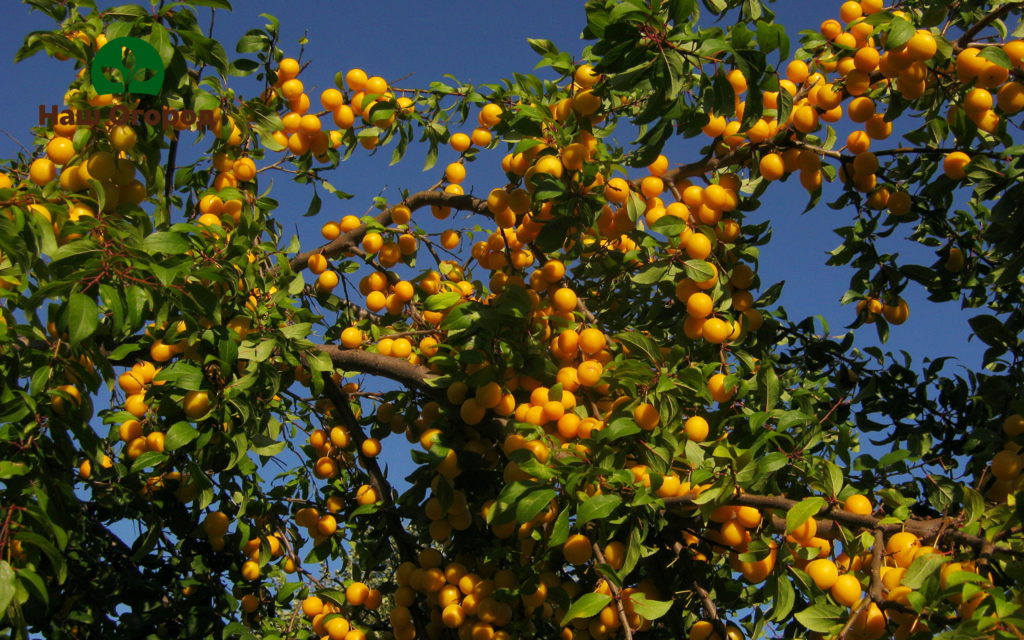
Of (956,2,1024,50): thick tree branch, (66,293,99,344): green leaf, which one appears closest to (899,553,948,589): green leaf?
(956,2,1024,50): thick tree branch

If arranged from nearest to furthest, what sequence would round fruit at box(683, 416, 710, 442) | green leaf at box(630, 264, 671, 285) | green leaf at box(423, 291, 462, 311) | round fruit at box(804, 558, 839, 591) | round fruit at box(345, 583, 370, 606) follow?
1. round fruit at box(804, 558, 839, 591)
2. round fruit at box(683, 416, 710, 442)
3. green leaf at box(630, 264, 671, 285)
4. green leaf at box(423, 291, 462, 311)
5. round fruit at box(345, 583, 370, 606)

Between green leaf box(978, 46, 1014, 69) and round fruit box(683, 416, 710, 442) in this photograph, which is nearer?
green leaf box(978, 46, 1014, 69)

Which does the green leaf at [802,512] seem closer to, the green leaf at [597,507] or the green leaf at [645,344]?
the green leaf at [597,507]

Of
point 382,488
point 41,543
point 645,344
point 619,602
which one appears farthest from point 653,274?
point 41,543

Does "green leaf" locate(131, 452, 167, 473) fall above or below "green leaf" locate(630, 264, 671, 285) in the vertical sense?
below

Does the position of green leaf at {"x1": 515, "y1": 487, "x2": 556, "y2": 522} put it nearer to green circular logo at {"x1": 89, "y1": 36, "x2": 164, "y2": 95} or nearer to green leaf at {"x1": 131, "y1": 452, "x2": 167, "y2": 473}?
green leaf at {"x1": 131, "y1": 452, "x2": 167, "y2": 473}

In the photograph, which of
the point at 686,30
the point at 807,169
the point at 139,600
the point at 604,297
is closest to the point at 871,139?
the point at 807,169

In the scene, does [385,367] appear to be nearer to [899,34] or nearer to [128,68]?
[128,68]

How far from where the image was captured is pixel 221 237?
10.7 ft

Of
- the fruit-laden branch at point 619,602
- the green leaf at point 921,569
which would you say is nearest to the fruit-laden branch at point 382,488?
the fruit-laden branch at point 619,602

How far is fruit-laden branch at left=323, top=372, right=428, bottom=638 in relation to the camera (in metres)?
3.48

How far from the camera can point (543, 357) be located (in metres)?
3.14

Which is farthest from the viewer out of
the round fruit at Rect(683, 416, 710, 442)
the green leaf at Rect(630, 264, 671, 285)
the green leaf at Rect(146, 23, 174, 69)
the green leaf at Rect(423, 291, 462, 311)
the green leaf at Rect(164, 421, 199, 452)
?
the green leaf at Rect(423, 291, 462, 311)

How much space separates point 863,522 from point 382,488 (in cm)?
210
